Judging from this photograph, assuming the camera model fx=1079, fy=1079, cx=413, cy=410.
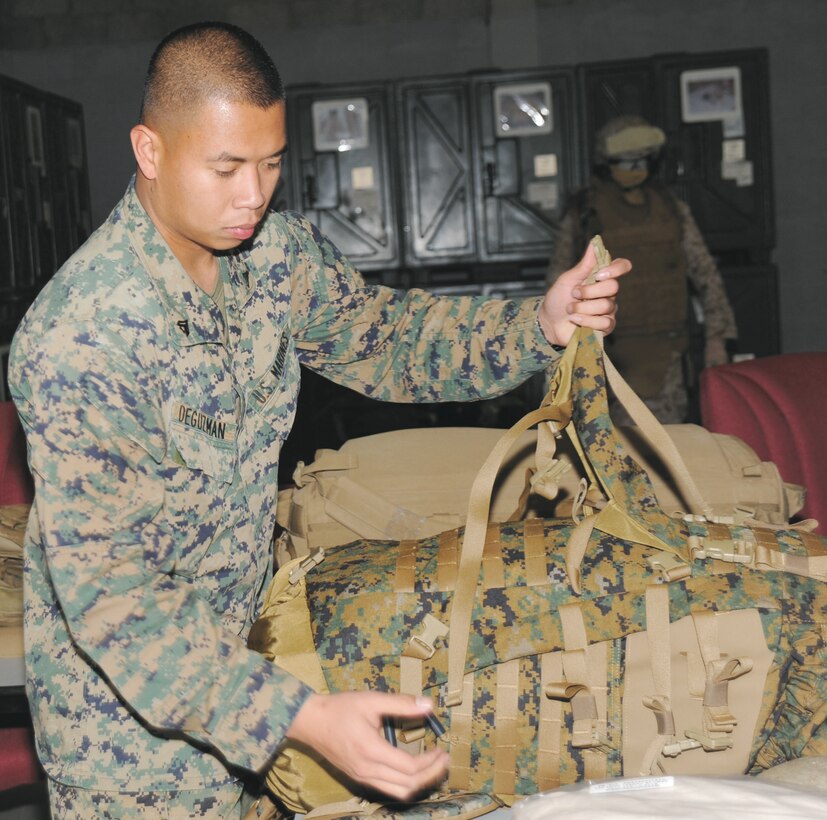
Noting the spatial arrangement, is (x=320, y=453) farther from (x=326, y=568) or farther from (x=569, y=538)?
(x=569, y=538)

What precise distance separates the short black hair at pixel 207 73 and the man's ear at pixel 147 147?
0.02 metres

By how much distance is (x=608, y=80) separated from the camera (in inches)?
269

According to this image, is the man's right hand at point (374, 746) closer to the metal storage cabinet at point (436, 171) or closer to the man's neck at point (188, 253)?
the man's neck at point (188, 253)

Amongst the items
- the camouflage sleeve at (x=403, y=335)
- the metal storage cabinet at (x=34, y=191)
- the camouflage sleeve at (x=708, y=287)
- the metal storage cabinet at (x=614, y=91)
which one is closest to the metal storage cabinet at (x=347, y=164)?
the metal storage cabinet at (x=614, y=91)

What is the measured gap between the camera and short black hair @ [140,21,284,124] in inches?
43.8

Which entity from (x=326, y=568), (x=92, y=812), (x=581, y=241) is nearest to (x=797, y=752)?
(x=326, y=568)

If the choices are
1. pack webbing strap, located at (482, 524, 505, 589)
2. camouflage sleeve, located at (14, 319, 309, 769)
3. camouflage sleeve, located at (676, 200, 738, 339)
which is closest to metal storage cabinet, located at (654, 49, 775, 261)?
camouflage sleeve, located at (676, 200, 738, 339)

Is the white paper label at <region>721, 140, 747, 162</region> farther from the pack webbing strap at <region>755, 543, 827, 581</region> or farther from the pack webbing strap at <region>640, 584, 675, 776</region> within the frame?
the pack webbing strap at <region>640, 584, 675, 776</region>

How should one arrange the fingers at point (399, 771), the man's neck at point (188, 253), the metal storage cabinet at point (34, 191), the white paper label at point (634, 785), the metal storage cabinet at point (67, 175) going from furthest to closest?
the metal storage cabinet at point (67, 175) → the metal storage cabinet at point (34, 191) → the man's neck at point (188, 253) → the white paper label at point (634, 785) → the fingers at point (399, 771)

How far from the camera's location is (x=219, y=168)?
3.67 feet

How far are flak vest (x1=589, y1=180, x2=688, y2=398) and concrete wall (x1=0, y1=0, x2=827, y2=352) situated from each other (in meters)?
3.06

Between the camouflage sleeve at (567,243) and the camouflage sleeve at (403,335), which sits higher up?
the camouflage sleeve at (567,243)

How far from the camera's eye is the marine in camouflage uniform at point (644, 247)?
4848mm

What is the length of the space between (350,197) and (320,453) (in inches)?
211
